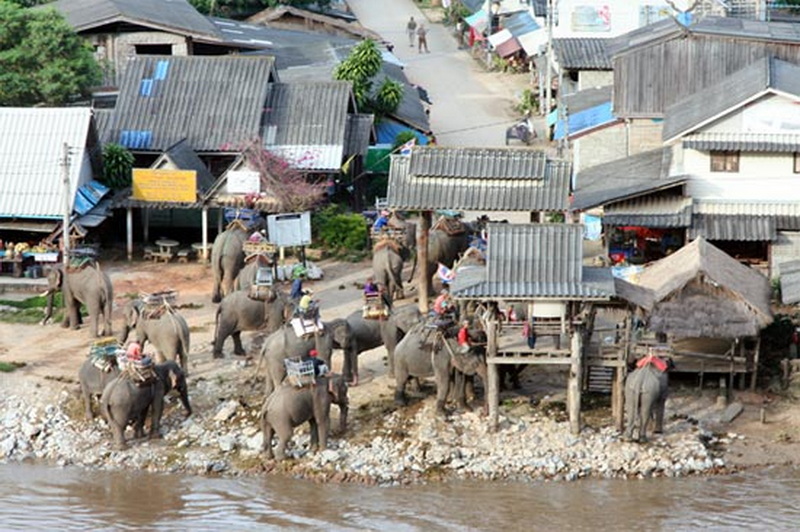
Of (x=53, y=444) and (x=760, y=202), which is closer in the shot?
(x=53, y=444)

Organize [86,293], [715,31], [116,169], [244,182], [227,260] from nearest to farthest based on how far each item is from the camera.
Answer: [86,293] → [227,260] → [244,182] → [116,169] → [715,31]

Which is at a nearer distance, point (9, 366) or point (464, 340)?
point (464, 340)

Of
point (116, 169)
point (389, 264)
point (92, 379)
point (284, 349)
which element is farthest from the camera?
point (116, 169)

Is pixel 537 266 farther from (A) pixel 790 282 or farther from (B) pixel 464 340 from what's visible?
(A) pixel 790 282

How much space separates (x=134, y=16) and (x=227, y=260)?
21.1 metres

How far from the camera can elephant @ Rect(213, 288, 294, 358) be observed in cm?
3572

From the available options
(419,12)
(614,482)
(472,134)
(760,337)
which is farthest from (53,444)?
(419,12)

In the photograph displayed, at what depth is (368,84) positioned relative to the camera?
54.9 m

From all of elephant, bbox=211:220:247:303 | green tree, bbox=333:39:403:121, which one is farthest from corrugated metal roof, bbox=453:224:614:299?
green tree, bbox=333:39:403:121

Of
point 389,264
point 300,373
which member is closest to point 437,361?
point 300,373

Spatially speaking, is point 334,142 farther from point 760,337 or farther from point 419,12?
point 419,12

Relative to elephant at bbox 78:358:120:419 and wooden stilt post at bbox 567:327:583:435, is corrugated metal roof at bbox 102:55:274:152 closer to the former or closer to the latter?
elephant at bbox 78:358:120:419

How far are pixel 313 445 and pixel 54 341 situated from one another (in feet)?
27.6

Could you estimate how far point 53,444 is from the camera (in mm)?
32344
